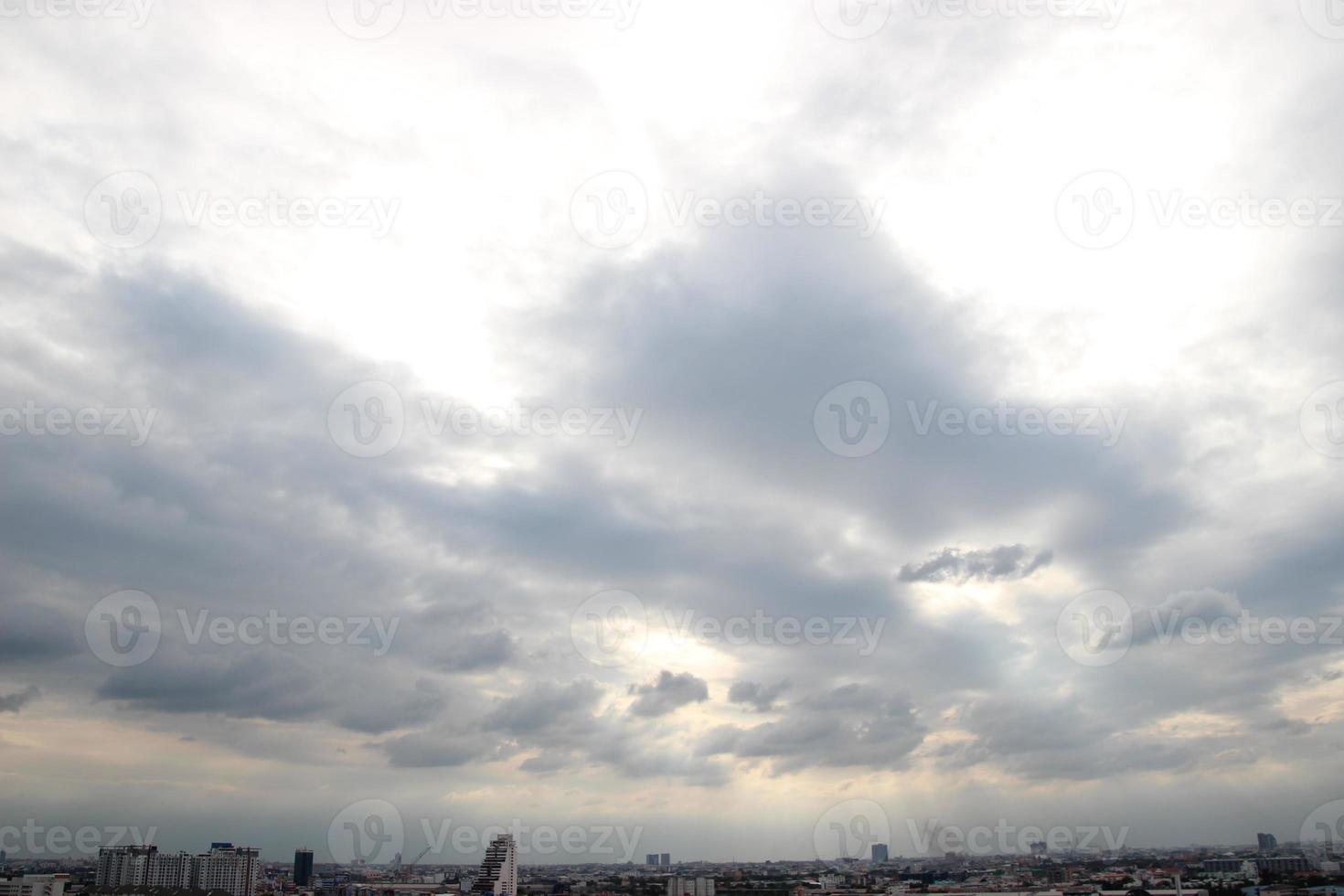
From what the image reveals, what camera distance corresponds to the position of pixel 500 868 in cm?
17800

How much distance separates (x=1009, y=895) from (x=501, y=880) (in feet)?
306

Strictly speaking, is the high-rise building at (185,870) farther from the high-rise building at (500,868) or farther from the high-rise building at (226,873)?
the high-rise building at (500,868)

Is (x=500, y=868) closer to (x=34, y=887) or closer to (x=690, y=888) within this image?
(x=690, y=888)

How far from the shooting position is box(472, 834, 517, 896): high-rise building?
175 meters

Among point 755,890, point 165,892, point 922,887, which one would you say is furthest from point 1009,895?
point 165,892

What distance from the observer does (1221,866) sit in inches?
7810

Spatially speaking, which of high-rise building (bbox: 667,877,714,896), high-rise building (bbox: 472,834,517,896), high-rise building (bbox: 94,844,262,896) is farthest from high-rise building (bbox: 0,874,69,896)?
high-rise building (bbox: 667,877,714,896)

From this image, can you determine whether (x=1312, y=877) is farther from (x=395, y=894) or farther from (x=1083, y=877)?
(x=395, y=894)

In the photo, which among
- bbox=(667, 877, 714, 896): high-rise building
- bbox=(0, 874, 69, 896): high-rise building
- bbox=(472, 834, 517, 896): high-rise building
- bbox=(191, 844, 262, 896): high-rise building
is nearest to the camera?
bbox=(0, 874, 69, 896): high-rise building

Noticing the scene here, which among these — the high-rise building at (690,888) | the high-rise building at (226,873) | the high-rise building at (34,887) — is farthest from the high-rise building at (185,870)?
the high-rise building at (690,888)

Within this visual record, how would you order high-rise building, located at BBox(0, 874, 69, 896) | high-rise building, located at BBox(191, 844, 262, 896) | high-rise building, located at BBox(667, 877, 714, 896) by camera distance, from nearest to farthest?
high-rise building, located at BBox(0, 874, 69, 896) → high-rise building, located at BBox(667, 877, 714, 896) → high-rise building, located at BBox(191, 844, 262, 896)

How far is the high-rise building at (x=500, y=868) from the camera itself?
574 ft

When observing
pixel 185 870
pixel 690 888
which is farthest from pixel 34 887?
pixel 690 888

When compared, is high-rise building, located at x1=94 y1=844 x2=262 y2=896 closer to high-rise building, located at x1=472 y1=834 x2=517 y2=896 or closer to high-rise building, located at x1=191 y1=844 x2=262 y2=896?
high-rise building, located at x1=191 y1=844 x2=262 y2=896
